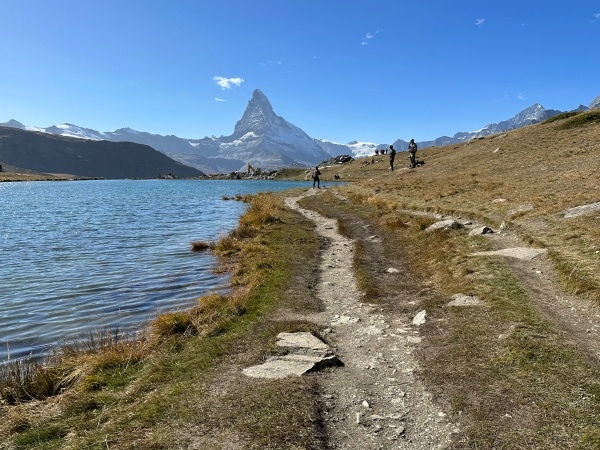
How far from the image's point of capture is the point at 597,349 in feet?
31.9

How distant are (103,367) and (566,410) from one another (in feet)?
35.5

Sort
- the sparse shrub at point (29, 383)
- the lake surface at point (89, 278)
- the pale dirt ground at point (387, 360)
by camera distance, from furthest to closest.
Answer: the lake surface at point (89, 278), the sparse shrub at point (29, 383), the pale dirt ground at point (387, 360)

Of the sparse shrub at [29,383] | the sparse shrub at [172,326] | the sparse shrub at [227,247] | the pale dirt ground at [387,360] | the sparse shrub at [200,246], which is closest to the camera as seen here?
the pale dirt ground at [387,360]

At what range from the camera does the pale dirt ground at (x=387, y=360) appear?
7.45 metres

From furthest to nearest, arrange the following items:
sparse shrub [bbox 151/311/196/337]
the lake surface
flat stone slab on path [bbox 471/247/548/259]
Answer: flat stone slab on path [bbox 471/247/548/259] → the lake surface → sparse shrub [bbox 151/311/196/337]

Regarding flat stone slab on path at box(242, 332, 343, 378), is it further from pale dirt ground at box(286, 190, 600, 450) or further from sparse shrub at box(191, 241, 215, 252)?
sparse shrub at box(191, 241, 215, 252)

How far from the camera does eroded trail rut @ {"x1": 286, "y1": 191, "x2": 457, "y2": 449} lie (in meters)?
7.34

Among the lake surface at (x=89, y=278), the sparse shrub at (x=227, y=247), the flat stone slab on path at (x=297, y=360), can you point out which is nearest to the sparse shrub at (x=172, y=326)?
the lake surface at (x=89, y=278)

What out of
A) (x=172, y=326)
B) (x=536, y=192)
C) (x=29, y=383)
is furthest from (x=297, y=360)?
(x=536, y=192)

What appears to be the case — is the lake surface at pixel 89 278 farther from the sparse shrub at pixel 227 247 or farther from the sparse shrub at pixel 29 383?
the sparse shrub at pixel 29 383

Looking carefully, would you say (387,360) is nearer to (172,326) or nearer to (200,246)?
(172,326)


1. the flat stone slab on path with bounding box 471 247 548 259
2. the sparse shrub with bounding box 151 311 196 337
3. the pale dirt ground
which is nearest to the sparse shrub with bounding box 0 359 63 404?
the sparse shrub with bounding box 151 311 196 337

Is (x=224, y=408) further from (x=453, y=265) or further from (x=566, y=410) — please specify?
(x=453, y=265)

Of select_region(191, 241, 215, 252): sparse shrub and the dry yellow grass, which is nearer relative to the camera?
the dry yellow grass
